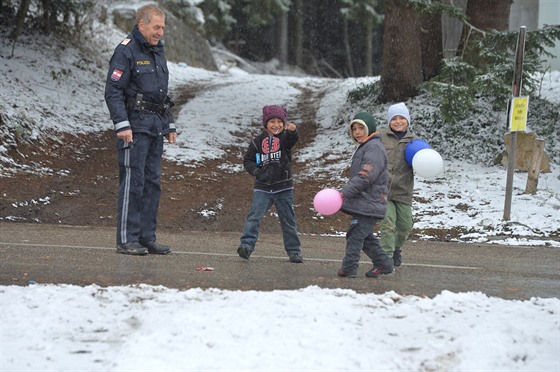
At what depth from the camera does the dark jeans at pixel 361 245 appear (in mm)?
7562

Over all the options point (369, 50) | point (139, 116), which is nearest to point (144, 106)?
point (139, 116)

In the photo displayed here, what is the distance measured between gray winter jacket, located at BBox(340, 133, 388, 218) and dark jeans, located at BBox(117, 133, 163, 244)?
215 cm

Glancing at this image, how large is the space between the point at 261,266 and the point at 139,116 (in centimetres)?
195

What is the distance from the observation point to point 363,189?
749 cm

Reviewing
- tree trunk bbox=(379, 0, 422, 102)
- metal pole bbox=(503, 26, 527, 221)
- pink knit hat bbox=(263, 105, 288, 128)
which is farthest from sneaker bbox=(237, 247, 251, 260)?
tree trunk bbox=(379, 0, 422, 102)

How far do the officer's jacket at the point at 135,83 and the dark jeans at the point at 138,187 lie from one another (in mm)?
166

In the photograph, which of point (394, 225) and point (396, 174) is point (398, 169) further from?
point (394, 225)

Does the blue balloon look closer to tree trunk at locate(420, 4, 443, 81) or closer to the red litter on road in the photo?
the red litter on road

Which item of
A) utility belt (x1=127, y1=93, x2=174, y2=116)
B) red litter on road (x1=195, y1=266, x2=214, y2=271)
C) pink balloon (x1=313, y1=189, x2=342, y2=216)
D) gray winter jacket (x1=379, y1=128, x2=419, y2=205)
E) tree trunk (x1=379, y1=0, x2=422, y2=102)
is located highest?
tree trunk (x1=379, y1=0, x2=422, y2=102)

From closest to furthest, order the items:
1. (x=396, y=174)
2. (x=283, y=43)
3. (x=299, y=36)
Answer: (x=396, y=174), (x=283, y=43), (x=299, y=36)

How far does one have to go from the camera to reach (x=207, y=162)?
699 inches

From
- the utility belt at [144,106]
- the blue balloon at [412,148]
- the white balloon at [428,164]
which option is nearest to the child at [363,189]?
the white balloon at [428,164]

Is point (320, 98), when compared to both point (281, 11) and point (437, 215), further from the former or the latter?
point (281, 11)

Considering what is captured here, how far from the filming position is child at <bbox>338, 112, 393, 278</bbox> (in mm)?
7465
